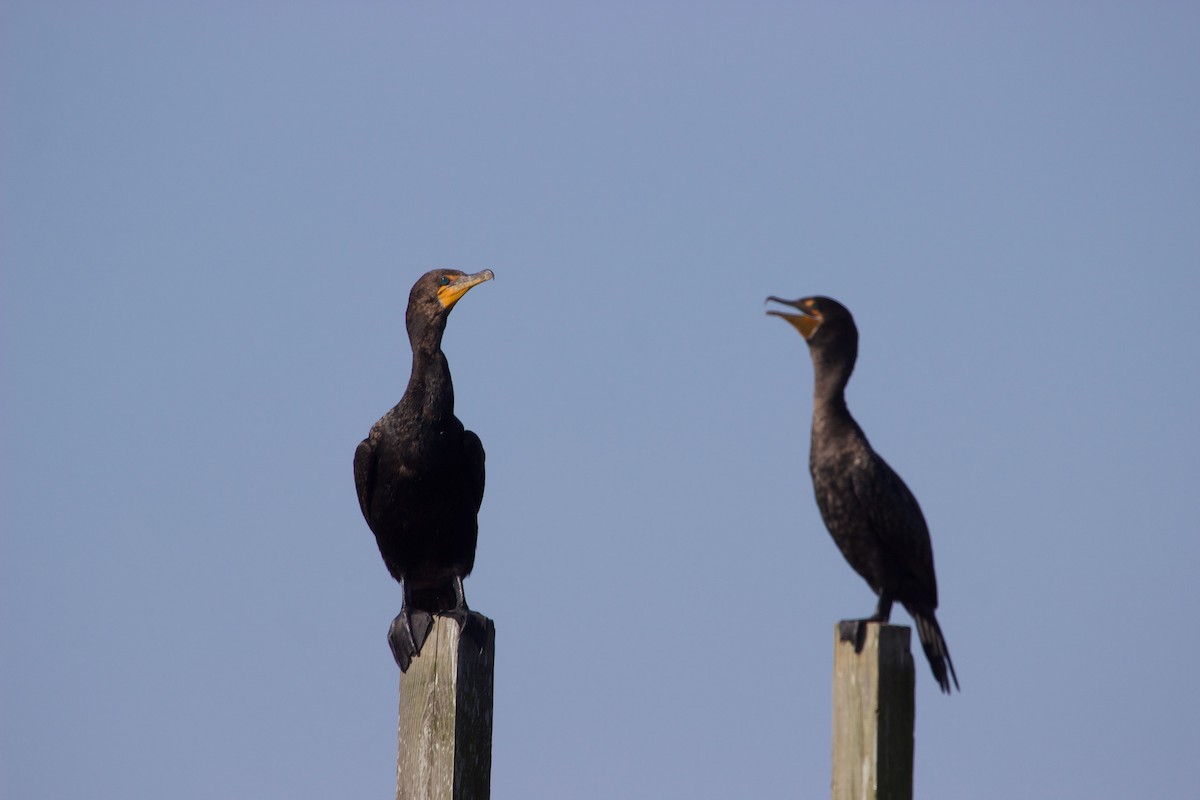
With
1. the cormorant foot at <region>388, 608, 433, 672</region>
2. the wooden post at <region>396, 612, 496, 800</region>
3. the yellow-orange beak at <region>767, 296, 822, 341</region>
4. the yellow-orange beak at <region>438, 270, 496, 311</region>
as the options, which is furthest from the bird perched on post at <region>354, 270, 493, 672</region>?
the yellow-orange beak at <region>767, 296, 822, 341</region>

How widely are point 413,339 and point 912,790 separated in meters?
3.85

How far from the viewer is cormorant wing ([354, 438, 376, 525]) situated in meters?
7.27

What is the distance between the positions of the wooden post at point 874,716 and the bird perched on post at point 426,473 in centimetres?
318

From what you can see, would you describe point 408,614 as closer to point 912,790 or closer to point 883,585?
point 883,585

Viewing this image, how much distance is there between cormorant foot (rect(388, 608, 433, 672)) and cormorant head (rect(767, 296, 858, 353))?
174 cm

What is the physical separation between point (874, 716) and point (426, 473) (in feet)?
11.5

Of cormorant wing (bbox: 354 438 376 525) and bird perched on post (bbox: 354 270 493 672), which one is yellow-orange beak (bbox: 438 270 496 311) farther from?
cormorant wing (bbox: 354 438 376 525)

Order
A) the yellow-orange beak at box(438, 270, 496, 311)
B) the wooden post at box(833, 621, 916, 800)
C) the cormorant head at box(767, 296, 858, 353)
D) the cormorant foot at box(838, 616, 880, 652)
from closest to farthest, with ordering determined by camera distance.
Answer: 1. the wooden post at box(833, 621, 916, 800)
2. the cormorant foot at box(838, 616, 880, 652)
3. the cormorant head at box(767, 296, 858, 353)
4. the yellow-orange beak at box(438, 270, 496, 311)

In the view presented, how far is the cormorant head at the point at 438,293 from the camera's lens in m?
7.09

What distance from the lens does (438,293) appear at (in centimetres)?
715

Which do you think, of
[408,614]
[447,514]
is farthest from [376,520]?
[408,614]

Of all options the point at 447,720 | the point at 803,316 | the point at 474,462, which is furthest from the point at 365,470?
the point at 803,316

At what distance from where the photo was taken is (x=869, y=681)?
407 centimetres

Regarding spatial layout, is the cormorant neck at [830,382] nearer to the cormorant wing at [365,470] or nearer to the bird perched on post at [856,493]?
the bird perched on post at [856,493]
